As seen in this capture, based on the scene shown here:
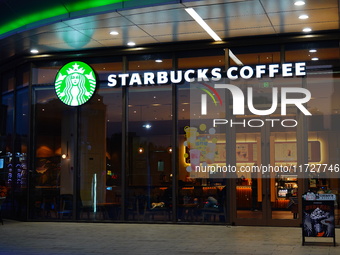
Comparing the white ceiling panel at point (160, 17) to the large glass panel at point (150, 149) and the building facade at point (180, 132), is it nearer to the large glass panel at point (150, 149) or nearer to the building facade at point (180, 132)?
the building facade at point (180, 132)

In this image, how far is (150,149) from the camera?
14.5 meters

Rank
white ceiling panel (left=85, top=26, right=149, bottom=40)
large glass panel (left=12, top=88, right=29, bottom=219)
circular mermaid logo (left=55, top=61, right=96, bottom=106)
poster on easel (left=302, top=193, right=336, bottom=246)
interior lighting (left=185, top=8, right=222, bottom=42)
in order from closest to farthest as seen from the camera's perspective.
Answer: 1. poster on easel (left=302, top=193, right=336, bottom=246)
2. interior lighting (left=185, top=8, right=222, bottom=42)
3. white ceiling panel (left=85, top=26, right=149, bottom=40)
4. circular mermaid logo (left=55, top=61, right=96, bottom=106)
5. large glass panel (left=12, top=88, right=29, bottom=219)

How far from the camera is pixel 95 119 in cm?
1507

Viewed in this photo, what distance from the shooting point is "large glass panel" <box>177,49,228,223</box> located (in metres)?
14.0

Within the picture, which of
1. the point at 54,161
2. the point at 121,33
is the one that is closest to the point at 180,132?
the point at 121,33

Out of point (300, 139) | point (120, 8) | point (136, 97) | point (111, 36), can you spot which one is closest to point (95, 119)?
point (136, 97)

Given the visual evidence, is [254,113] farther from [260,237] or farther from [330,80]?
[260,237]

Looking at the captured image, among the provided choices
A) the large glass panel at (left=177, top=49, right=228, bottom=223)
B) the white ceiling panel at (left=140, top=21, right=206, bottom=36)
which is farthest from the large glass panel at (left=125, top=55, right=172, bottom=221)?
the white ceiling panel at (left=140, top=21, right=206, bottom=36)

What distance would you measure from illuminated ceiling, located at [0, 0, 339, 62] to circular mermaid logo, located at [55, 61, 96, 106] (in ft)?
2.66

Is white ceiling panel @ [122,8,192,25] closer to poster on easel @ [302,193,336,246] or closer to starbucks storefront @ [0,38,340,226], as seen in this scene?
starbucks storefront @ [0,38,340,226]

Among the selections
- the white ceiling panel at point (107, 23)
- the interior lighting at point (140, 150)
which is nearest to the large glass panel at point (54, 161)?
the interior lighting at point (140, 150)

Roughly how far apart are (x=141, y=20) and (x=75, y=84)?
3832 millimetres

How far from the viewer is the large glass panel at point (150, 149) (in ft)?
47.1

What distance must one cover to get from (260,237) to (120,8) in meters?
5.73
